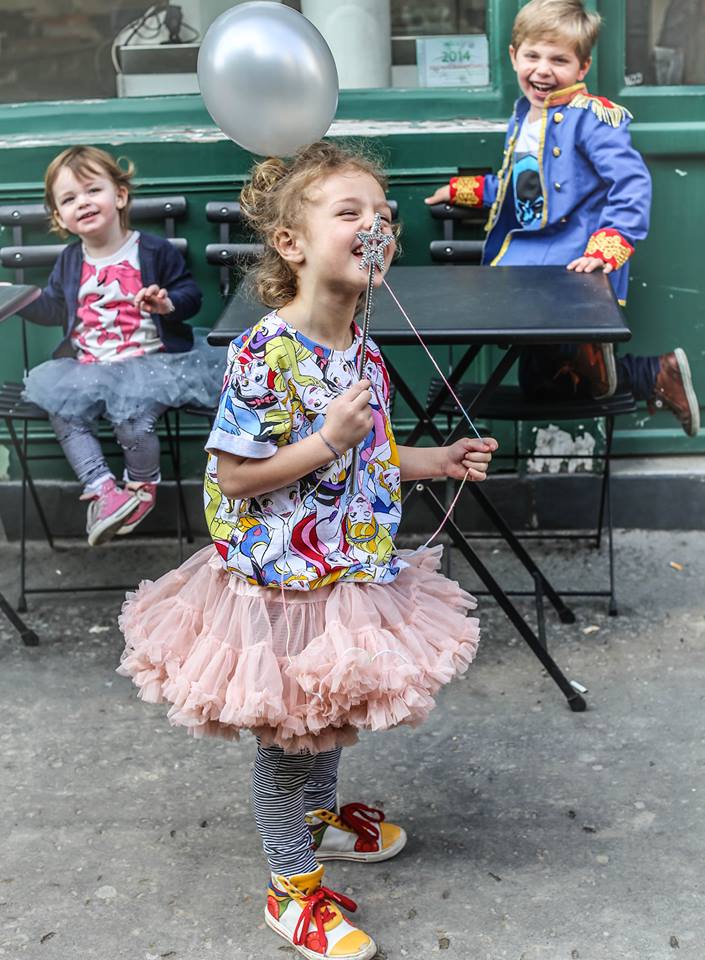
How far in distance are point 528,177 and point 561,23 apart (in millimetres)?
499

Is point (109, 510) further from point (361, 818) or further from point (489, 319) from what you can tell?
point (361, 818)

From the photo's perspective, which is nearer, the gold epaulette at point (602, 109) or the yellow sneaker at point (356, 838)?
the yellow sneaker at point (356, 838)

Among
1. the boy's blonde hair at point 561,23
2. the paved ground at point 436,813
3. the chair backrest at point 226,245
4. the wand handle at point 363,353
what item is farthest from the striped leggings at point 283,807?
the boy's blonde hair at point 561,23

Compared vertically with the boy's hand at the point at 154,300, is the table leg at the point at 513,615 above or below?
below

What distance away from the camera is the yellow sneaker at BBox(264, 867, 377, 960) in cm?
271

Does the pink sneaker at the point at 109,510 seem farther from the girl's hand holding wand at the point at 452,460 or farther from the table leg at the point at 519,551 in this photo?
the girl's hand holding wand at the point at 452,460

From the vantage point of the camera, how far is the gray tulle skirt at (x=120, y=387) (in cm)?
436

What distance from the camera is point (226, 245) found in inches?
181

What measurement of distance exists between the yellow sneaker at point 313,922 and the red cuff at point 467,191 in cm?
260

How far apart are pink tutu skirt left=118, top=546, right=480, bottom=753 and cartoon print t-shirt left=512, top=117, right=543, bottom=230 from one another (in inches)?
79.1

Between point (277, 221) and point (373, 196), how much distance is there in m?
0.21

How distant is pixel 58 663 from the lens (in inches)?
164

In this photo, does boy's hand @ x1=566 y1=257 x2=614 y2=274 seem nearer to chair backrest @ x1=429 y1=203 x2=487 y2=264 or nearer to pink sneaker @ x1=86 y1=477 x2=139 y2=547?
chair backrest @ x1=429 y1=203 x2=487 y2=264

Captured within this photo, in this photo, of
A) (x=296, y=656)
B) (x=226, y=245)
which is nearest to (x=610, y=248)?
(x=226, y=245)
